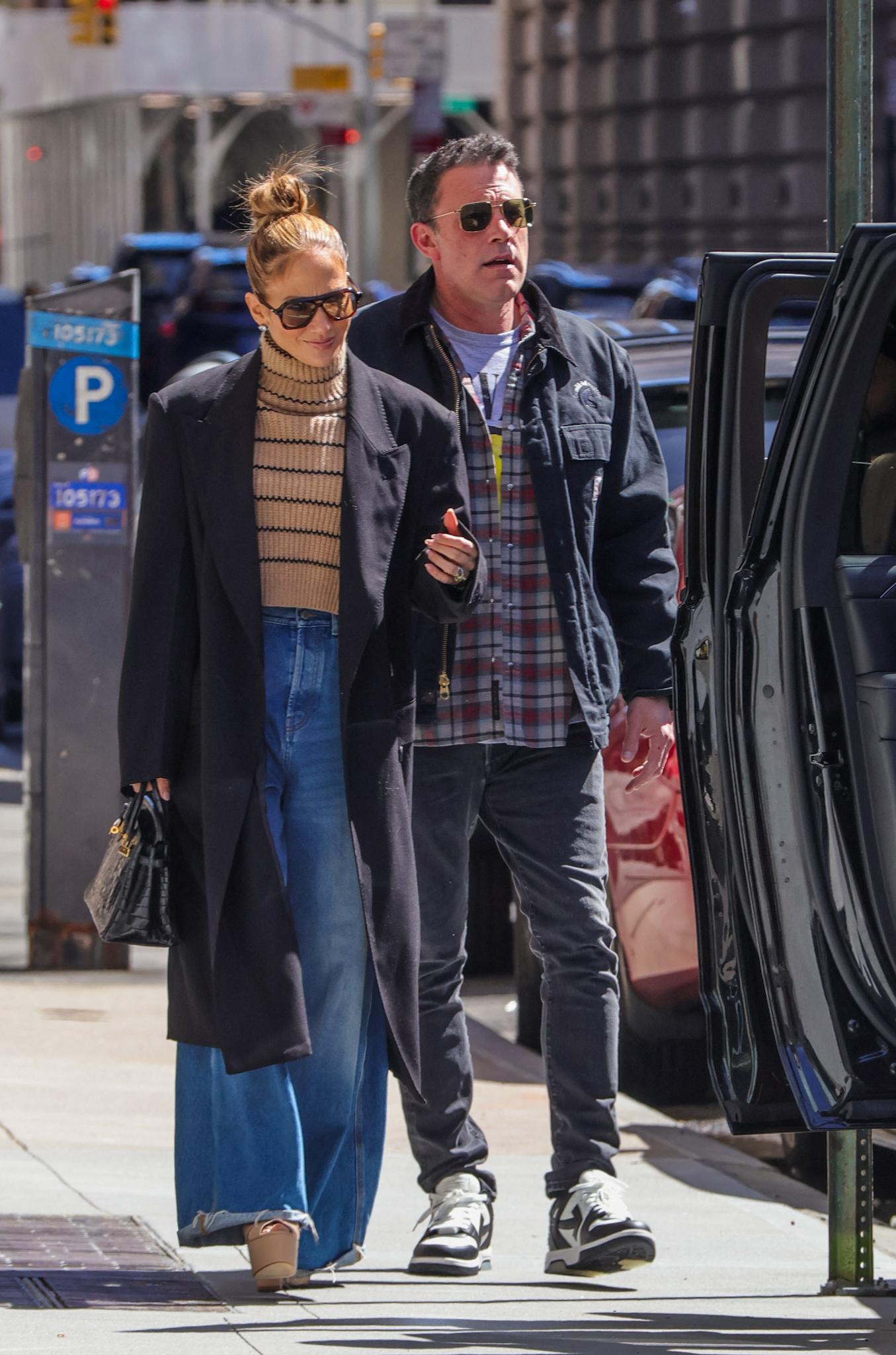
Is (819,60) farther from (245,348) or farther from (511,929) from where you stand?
(511,929)

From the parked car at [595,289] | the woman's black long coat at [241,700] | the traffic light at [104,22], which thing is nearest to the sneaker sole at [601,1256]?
the woman's black long coat at [241,700]

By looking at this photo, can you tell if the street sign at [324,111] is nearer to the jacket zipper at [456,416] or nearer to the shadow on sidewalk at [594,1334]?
the jacket zipper at [456,416]

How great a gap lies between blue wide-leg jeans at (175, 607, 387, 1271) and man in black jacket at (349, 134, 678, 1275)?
28cm

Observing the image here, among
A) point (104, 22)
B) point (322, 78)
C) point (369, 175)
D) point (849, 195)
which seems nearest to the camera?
point (849, 195)

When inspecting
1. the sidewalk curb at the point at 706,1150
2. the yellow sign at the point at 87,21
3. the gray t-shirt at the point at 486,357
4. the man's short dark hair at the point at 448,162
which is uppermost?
the yellow sign at the point at 87,21

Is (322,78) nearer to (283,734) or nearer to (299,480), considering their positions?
(299,480)

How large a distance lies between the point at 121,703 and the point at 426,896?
2.23 ft

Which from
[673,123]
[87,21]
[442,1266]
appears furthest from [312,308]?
[87,21]

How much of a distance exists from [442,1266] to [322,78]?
40286mm

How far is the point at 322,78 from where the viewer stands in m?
43.5

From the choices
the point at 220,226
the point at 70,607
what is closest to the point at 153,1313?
the point at 70,607

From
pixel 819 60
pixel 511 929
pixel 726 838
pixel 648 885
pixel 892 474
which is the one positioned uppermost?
pixel 819 60

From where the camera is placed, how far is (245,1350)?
13.1ft

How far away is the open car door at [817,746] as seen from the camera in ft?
12.7
